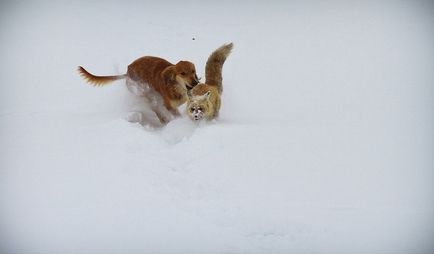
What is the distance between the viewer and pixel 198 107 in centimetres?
612

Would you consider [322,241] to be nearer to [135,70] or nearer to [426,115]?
[426,115]

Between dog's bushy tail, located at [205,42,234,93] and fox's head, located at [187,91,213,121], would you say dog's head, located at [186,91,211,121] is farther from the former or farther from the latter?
dog's bushy tail, located at [205,42,234,93]

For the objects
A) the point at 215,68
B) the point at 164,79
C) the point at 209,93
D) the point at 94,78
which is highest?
the point at 215,68

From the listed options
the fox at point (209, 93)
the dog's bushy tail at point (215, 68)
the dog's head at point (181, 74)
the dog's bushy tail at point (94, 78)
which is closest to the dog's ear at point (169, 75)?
the dog's head at point (181, 74)

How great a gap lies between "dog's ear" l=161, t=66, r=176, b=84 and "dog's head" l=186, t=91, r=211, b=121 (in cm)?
33

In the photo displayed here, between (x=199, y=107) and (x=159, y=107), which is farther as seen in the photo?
(x=159, y=107)

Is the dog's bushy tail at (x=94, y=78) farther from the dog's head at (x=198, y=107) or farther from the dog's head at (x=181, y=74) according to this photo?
the dog's head at (x=198, y=107)

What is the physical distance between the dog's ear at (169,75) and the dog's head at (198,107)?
1.09 ft

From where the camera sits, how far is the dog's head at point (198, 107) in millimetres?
6122

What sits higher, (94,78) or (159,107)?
(94,78)

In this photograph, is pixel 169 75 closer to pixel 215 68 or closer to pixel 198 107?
pixel 198 107

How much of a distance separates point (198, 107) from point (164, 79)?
66 centimetres

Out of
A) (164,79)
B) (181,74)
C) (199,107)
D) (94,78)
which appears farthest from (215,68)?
(94,78)

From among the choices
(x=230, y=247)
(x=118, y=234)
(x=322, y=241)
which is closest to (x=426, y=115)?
(x=322, y=241)
